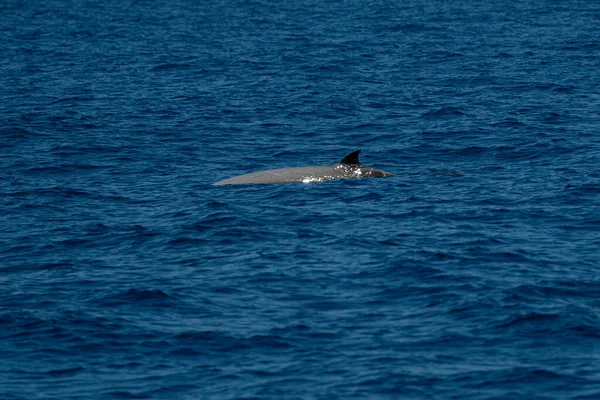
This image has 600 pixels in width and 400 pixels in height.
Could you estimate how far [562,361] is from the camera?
1762 cm

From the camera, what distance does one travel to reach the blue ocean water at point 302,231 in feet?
58.0

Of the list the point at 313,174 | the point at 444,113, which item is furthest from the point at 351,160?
the point at 444,113

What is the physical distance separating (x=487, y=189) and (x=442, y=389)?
1243 cm

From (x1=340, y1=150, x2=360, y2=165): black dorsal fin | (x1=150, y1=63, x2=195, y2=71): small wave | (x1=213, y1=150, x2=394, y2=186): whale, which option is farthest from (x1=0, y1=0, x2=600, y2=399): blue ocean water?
(x1=340, y1=150, x2=360, y2=165): black dorsal fin

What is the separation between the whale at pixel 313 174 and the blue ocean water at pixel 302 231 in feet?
1.32

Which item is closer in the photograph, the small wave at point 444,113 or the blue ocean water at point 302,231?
the blue ocean water at point 302,231

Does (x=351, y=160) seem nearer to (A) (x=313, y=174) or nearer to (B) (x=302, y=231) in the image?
(A) (x=313, y=174)

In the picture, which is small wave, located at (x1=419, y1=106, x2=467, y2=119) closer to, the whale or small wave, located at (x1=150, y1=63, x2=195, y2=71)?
the whale

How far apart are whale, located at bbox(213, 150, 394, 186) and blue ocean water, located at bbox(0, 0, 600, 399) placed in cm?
40

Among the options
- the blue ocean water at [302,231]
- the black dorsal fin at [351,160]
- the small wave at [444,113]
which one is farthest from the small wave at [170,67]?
the black dorsal fin at [351,160]

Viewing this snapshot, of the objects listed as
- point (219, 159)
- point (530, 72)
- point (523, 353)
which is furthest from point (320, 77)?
point (523, 353)

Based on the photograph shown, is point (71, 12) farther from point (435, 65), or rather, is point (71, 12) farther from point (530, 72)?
point (530, 72)

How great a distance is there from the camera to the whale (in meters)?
29.4

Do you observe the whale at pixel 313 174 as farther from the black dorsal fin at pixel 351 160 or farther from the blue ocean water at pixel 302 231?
the blue ocean water at pixel 302 231
